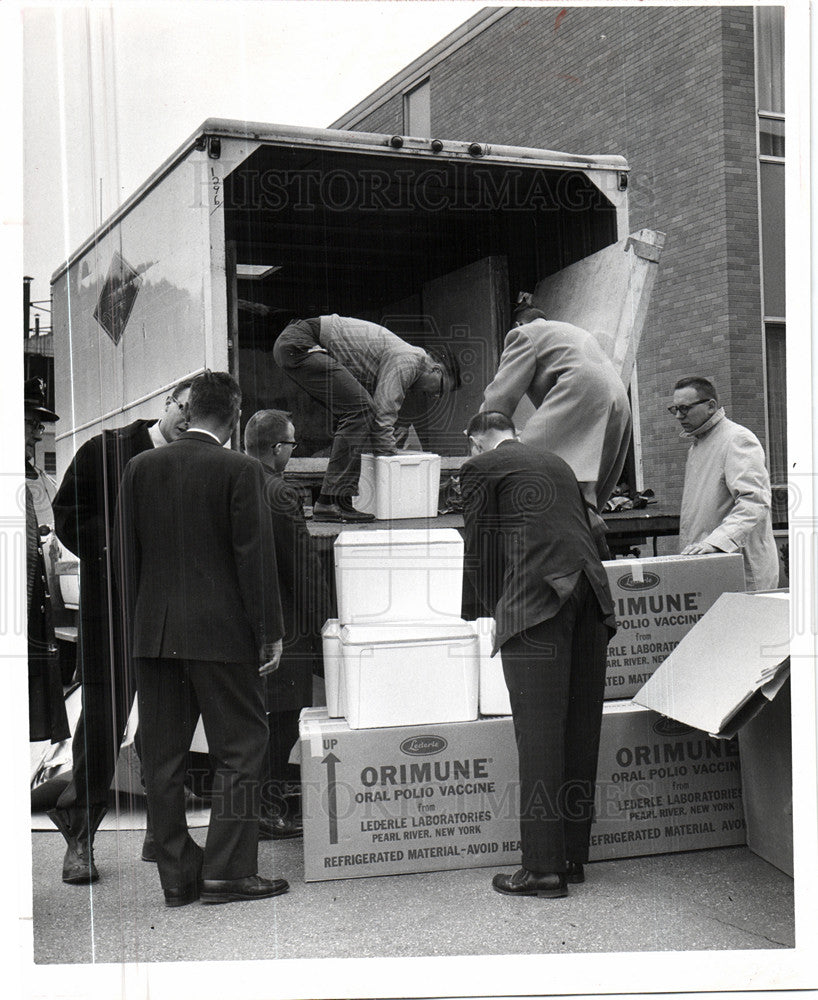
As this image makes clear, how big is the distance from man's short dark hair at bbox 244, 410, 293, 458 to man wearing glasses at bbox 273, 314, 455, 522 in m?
0.16

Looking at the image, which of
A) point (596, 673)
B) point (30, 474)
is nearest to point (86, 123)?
point (30, 474)

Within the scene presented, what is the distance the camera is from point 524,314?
10.8 ft

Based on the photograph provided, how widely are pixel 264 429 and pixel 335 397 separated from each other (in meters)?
0.28

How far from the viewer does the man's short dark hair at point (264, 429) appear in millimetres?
3053

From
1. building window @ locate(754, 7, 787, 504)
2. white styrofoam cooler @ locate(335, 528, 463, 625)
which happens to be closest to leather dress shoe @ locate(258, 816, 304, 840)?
white styrofoam cooler @ locate(335, 528, 463, 625)

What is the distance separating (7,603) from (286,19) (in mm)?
1787

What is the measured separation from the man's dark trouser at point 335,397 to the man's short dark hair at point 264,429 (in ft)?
0.51

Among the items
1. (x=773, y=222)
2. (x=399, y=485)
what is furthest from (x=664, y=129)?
(x=399, y=485)

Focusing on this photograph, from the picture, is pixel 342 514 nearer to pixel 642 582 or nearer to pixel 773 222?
pixel 642 582

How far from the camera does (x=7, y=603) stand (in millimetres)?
2617

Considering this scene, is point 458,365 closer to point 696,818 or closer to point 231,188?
point 231,188

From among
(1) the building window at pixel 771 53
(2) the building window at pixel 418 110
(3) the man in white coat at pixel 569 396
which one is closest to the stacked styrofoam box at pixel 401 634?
(3) the man in white coat at pixel 569 396

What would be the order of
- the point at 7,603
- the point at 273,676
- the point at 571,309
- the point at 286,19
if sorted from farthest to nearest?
the point at 571,309, the point at 273,676, the point at 286,19, the point at 7,603

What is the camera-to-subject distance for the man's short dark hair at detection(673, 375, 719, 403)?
3121 millimetres
